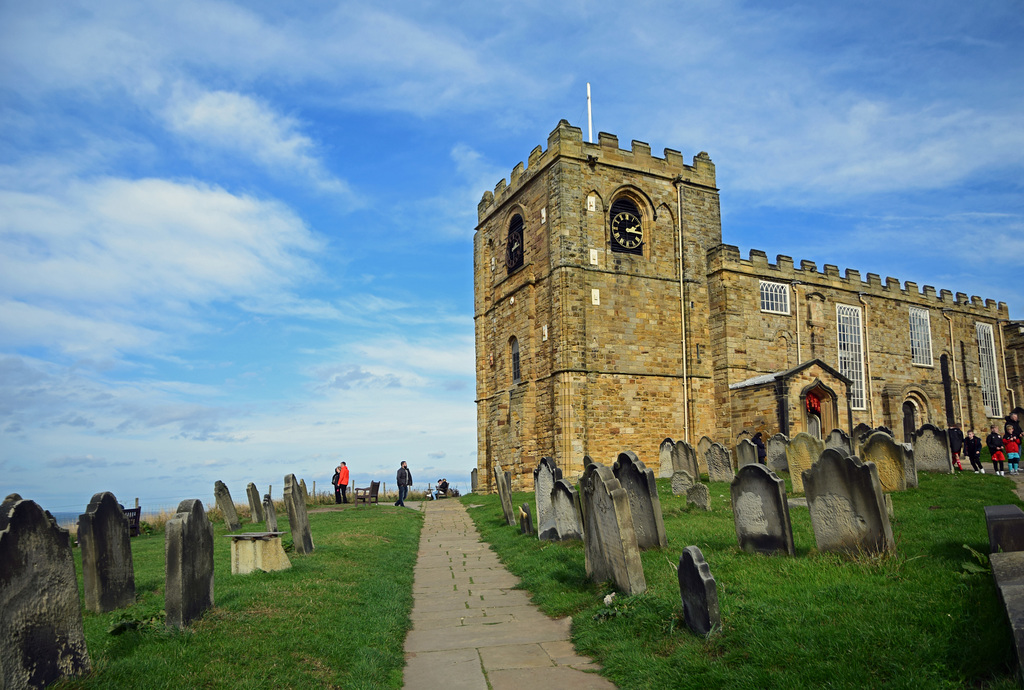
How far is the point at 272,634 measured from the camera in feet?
19.2

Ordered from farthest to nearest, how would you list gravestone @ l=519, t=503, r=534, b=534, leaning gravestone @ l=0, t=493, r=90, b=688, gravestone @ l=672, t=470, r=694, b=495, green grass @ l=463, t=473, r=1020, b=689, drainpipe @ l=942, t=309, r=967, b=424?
drainpipe @ l=942, t=309, r=967, b=424, gravestone @ l=672, t=470, r=694, b=495, gravestone @ l=519, t=503, r=534, b=534, green grass @ l=463, t=473, r=1020, b=689, leaning gravestone @ l=0, t=493, r=90, b=688

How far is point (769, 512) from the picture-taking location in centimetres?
766

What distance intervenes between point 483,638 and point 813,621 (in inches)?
118

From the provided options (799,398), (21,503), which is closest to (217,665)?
(21,503)

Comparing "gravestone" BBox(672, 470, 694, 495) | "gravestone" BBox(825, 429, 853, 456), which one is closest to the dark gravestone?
"gravestone" BBox(672, 470, 694, 495)

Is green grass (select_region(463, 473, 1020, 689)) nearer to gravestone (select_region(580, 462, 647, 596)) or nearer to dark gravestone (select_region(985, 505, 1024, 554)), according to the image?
gravestone (select_region(580, 462, 647, 596))

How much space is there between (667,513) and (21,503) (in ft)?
33.1

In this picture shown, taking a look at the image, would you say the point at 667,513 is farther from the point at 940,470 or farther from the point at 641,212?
the point at 641,212

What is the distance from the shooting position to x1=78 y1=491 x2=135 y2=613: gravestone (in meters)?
7.01

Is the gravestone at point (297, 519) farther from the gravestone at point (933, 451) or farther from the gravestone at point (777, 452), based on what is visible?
the gravestone at point (933, 451)

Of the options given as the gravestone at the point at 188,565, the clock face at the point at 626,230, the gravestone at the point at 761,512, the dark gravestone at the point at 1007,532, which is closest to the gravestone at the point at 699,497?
the gravestone at the point at 761,512

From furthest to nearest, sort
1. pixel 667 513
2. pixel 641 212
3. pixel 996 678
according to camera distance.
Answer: pixel 641 212, pixel 667 513, pixel 996 678

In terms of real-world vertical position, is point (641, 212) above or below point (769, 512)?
above

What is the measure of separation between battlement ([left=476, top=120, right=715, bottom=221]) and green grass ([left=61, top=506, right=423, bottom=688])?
63.3 feet
